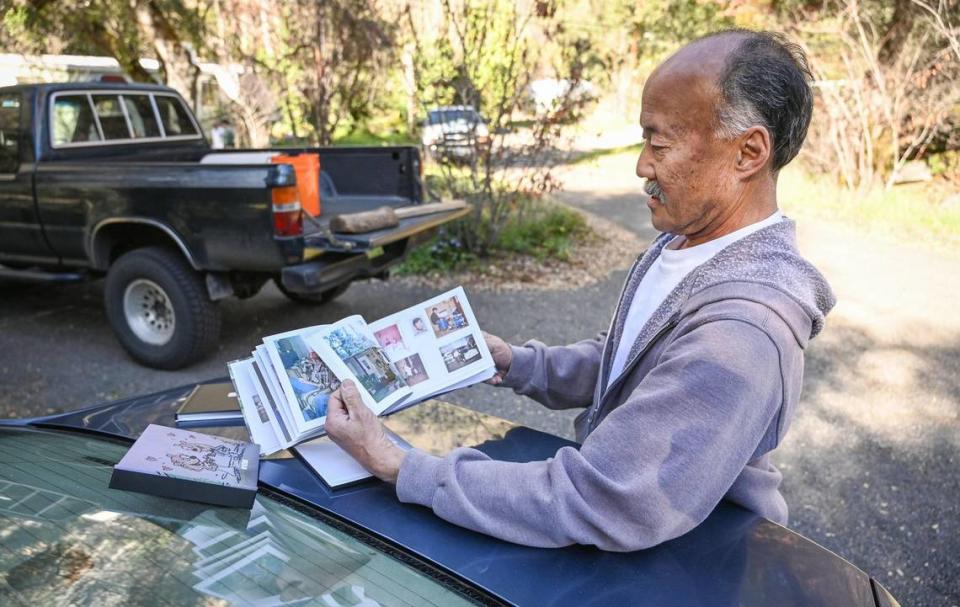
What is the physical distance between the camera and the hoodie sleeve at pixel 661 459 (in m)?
1.24

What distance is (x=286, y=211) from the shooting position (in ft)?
14.4

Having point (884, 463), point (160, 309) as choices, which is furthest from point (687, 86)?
point (160, 309)

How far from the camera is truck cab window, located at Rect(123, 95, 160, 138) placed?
6.23 m

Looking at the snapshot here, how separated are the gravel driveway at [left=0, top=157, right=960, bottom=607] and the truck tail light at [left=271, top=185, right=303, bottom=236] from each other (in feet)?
4.33

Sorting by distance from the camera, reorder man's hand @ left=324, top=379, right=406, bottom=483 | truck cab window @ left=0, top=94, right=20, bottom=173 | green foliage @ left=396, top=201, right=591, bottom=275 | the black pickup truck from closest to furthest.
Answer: man's hand @ left=324, top=379, right=406, bottom=483 < the black pickup truck < truck cab window @ left=0, top=94, right=20, bottom=173 < green foliage @ left=396, top=201, right=591, bottom=275

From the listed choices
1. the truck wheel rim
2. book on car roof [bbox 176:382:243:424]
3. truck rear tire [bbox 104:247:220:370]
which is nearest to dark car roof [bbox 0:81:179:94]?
truck rear tire [bbox 104:247:220:370]

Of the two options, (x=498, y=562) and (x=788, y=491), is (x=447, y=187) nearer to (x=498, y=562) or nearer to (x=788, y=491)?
(x=788, y=491)

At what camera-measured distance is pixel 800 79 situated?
142cm

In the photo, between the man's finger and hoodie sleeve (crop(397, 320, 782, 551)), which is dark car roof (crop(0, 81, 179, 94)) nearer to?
the man's finger

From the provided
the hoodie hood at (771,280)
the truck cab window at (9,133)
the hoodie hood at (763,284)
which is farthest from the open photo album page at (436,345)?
the truck cab window at (9,133)

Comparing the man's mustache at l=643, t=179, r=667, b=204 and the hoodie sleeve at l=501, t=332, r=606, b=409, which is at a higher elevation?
the man's mustache at l=643, t=179, r=667, b=204

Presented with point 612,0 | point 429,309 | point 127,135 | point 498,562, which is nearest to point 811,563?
point 498,562

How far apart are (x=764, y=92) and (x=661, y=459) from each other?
2.37 ft

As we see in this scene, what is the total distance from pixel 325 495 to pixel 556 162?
689cm
